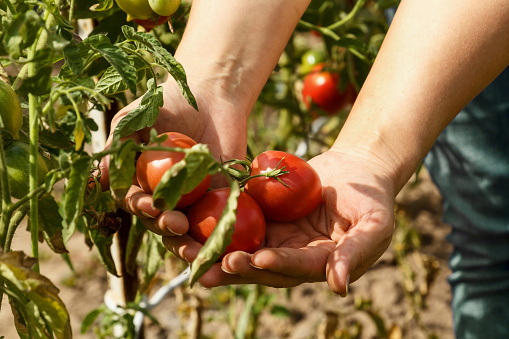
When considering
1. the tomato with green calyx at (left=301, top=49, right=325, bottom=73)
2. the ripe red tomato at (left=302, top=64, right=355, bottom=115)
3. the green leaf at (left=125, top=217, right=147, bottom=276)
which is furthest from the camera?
the tomato with green calyx at (left=301, top=49, right=325, bottom=73)

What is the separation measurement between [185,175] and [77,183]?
0.32 ft

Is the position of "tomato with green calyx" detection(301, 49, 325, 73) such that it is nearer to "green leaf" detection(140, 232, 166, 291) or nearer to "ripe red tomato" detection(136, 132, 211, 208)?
"green leaf" detection(140, 232, 166, 291)

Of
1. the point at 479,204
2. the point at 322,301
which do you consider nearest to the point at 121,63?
the point at 479,204

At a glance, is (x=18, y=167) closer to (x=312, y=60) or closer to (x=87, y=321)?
(x=87, y=321)

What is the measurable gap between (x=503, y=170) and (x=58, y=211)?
1063 mm

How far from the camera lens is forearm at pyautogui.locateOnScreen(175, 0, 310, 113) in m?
0.92

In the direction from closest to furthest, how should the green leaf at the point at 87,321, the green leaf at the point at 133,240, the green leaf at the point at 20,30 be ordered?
1. the green leaf at the point at 20,30
2. the green leaf at the point at 133,240
3. the green leaf at the point at 87,321

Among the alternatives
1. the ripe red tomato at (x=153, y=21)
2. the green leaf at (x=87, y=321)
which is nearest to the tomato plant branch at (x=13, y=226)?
the ripe red tomato at (x=153, y=21)

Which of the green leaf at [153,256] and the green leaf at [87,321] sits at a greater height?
the green leaf at [153,256]

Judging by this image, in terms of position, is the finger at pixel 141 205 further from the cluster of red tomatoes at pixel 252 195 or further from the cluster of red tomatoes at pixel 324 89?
the cluster of red tomatoes at pixel 324 89

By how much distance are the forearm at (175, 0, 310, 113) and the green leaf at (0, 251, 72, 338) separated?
0.49 meters

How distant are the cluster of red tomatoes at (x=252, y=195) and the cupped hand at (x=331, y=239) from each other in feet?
0.10

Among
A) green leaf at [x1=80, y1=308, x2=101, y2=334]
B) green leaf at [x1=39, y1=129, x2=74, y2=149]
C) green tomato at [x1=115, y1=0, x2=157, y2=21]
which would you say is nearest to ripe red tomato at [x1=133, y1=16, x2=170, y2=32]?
green tomato at [x1=115, y1=0, x2=157, y2=21]

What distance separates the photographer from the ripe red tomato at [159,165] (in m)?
0.69
